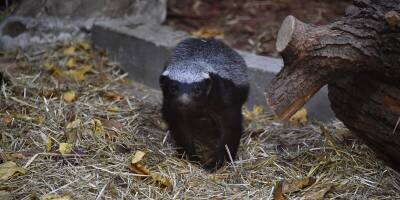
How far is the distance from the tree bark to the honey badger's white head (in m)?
0.64

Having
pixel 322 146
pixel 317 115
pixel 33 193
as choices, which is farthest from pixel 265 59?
pixel 33 193

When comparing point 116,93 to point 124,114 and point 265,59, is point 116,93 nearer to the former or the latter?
point 124,114

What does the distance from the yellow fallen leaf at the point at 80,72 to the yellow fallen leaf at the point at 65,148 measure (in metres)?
2.00

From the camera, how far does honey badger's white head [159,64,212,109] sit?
186 inches

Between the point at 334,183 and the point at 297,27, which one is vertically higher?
the point at 297,27

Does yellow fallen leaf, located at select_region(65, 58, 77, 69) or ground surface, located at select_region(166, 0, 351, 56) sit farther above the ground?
ground surface, located at select_region(166, 0, 351, 56)

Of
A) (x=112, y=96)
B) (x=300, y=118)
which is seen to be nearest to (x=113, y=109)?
(x=112, y=96)

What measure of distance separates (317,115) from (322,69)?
2041mm

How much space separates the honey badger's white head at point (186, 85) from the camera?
15.5 ft

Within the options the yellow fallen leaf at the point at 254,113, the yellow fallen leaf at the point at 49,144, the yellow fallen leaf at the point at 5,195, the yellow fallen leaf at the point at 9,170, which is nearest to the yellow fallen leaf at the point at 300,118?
the yellow fallen leaf at the point at 254,113

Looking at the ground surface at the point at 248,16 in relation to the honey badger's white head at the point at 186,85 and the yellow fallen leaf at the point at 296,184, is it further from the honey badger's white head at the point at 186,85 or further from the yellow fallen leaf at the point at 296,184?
the yellow fallen leaf at the point at 296,184

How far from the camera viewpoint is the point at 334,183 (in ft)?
14.6

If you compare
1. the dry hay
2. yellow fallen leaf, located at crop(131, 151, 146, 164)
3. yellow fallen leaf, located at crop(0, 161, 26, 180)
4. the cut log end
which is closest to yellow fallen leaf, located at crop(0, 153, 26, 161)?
the dry hay

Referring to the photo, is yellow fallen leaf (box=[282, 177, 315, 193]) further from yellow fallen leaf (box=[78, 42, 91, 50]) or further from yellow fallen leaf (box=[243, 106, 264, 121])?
yellow fallen leaf (box=[78, 42, 91, 50])
